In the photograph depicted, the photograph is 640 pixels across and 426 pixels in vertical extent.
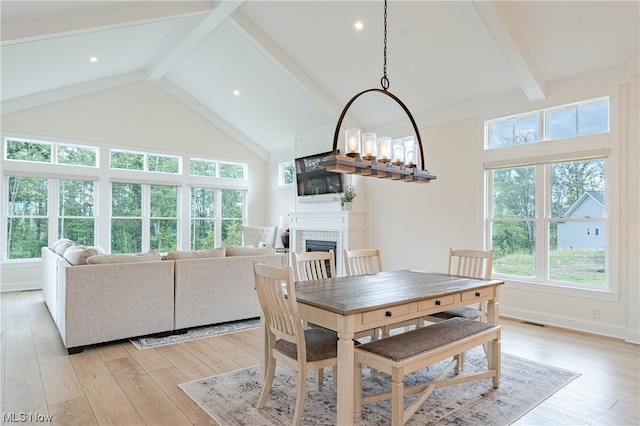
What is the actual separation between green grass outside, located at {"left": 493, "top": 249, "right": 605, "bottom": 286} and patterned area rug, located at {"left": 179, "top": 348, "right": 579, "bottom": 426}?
5.63ft

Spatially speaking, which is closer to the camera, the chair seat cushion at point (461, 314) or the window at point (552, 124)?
the chair seat cushion at point (461, 314)

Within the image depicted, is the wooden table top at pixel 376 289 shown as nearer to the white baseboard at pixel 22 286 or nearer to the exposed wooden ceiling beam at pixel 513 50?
the exposed wooden ceiling beam at pixel 513 50

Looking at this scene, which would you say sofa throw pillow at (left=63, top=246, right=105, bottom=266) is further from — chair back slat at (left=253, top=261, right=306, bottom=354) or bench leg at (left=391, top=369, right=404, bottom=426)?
bench leg at (left=391, top=369, right=404, bottom=426)

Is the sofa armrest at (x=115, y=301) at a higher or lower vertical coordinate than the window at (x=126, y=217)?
lower

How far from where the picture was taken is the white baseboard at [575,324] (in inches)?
155

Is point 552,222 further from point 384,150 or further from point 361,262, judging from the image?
point 384,150

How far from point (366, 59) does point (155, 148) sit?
15.5ft

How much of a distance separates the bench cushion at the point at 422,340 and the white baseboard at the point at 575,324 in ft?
7.32

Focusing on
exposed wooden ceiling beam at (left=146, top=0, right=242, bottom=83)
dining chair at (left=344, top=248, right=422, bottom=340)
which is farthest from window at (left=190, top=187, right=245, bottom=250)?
dining chair at (left=344, top=248, right=422, bottom=340)

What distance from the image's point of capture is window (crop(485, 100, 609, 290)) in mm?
4281

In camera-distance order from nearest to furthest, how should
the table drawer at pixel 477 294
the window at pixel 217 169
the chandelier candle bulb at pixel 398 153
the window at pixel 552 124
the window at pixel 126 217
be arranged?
the table drawer at pixel 477 294, the chandelier candle bulb at pixel 398 153, the window at pixel 552 124, the window at pixel 126 217, the window at pixel 217 169

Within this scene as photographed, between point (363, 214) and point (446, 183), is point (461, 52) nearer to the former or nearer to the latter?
point (446, 183)

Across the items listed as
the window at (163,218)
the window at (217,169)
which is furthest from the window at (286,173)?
the window at (163,218)

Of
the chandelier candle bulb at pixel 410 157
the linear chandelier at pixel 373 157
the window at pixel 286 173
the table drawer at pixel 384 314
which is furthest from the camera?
the window at pixel 286 173
